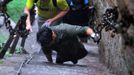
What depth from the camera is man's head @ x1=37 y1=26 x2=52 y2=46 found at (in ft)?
30.5

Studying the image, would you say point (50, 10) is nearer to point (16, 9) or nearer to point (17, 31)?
point (17, 31)

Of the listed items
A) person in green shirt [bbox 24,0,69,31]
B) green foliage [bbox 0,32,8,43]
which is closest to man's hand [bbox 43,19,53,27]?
person in green shirt [bbox 24,0,69,31]

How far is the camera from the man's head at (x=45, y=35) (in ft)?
30.5

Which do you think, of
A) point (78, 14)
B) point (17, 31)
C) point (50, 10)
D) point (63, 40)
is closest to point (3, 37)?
point (78, 14)

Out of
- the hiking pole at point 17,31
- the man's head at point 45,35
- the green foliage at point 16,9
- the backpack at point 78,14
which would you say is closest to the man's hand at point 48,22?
the man's head at point 45,35

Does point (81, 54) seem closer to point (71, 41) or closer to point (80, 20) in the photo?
point (71, 41)

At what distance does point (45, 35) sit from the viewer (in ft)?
30.7

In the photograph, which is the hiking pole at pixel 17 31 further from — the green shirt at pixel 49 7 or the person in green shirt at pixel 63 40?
the person in green shirt at pixel 63 40

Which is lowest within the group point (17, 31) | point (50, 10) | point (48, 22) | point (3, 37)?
point (3, 37)

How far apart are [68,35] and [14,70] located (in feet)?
5.45

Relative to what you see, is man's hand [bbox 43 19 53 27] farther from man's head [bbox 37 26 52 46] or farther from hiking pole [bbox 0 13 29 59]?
hiking pole [bbox 0 13 29 59]

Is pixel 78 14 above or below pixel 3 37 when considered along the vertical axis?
above

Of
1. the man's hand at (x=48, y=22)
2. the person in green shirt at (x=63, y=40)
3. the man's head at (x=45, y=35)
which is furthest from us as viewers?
the man's hand at (x=48, y=22)

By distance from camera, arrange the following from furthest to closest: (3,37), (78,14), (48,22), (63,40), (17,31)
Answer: (3,37)
(78,14)
(17,31)
(63,40)
(48,22)
